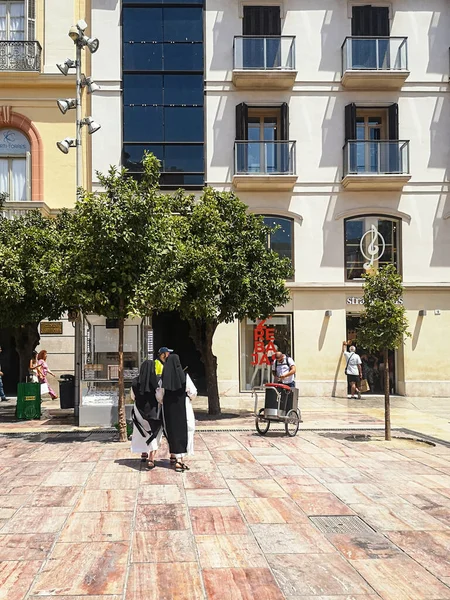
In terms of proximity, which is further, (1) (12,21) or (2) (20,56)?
(1) (12,21)

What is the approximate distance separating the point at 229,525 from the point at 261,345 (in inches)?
606

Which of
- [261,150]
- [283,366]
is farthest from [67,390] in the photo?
[261,150]

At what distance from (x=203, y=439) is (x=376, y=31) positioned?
16614mm

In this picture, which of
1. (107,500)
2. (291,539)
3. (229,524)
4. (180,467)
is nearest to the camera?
(291,539)

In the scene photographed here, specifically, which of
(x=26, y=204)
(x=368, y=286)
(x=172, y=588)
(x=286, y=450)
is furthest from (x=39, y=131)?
(x=172, y=588)

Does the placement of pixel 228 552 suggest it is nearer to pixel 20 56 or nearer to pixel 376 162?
pixel 376 162

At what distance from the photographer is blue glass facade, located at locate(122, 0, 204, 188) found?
22125mm

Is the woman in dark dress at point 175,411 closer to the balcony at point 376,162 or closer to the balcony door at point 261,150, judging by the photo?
the balcony door at point 261,150

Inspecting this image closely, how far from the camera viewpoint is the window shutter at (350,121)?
22.0 m

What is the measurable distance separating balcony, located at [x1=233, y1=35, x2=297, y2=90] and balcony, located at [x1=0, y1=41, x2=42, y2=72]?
686 cm

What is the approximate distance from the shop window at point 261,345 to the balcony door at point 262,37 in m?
8.73

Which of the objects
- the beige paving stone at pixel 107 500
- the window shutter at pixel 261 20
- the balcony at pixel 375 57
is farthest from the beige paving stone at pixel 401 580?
the window shutter at pixel 261 20

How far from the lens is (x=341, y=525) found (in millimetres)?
6660

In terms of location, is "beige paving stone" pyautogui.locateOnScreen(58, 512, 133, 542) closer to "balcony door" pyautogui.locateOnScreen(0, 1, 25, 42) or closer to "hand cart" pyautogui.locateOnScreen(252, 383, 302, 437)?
"hand cart" pyautogui.locateOnScreen(252, 383, 302, 437)
